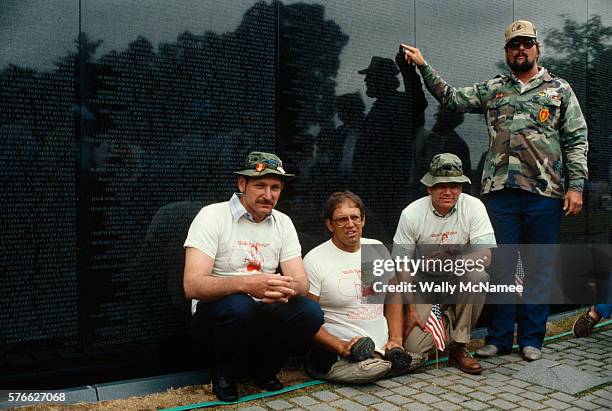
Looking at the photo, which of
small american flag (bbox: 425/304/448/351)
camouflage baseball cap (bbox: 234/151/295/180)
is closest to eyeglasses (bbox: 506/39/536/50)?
small american flag (bbox: 425/304/448/351)

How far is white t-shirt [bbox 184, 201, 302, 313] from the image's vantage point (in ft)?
12.0

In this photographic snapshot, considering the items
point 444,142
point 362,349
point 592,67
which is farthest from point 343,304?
point 592,67

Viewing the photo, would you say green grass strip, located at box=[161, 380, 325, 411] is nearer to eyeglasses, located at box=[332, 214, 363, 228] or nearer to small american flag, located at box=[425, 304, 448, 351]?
small american flag, located at box=[425, 304, 448, 351]

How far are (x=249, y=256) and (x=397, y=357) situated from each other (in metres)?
1.23

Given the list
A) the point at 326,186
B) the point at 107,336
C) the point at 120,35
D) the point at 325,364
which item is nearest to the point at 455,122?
the point at 326,186

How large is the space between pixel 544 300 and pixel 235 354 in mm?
2529

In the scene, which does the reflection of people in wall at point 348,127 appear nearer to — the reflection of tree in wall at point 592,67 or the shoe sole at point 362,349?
the shoe sole at point 362,349

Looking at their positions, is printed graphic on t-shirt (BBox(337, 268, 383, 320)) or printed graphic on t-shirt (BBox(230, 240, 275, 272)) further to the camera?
printed graphic on t-shirt (BBox(337, 268, 383, 320))

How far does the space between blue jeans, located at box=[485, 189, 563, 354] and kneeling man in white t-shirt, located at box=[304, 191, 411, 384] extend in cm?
109

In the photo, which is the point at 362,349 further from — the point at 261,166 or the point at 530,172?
the point at 530,172

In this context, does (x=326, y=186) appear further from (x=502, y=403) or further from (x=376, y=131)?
(x=502, y=403)

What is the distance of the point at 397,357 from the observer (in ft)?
13.2

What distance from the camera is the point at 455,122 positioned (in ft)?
18.4

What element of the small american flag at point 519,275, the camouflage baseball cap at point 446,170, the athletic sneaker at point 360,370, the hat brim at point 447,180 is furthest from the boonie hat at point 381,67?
the athletic sneaker at point 360,370
